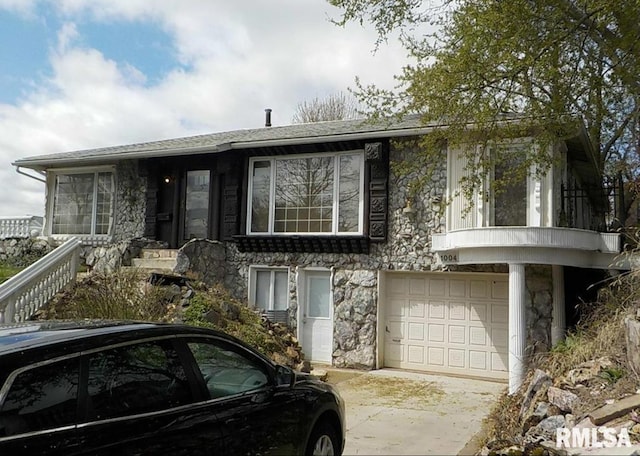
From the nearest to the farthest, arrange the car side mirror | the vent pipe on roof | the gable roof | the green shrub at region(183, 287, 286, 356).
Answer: the car side mirror → the green shrub at region(183, 287, 286, 356) → the gable roof → the vent pipe on roof

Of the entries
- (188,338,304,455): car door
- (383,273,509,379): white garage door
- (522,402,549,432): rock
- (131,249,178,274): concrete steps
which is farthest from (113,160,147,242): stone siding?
(522,402,549,432): rock

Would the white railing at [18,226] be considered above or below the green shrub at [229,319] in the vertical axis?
above

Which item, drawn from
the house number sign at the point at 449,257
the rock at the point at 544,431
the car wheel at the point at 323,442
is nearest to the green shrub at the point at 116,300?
the car wheel at the point at 323,442

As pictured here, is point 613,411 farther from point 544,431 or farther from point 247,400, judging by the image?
point 247,400

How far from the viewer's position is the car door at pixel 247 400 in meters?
3.38

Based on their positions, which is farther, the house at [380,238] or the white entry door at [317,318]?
the white entry door at [317,318]

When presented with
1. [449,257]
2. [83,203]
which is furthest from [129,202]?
[449,257]

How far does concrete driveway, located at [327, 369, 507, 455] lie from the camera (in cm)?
604

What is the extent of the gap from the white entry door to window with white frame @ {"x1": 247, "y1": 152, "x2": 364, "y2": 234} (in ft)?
3.71

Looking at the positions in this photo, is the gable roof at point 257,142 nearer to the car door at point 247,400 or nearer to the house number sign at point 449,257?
the house number sign at point 449,257

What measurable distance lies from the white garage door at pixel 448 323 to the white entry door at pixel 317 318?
1286 millimetres

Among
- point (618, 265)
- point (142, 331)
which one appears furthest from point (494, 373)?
point (142, 331)

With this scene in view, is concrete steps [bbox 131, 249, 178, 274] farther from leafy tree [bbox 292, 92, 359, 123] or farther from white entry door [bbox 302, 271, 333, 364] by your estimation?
leafy tree [bbox 292, 92, 359, 123]

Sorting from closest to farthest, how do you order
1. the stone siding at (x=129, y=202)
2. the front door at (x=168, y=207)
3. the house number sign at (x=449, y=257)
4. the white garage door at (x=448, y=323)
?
the house number sign at (x=449, y=257), the white garage door at (x=448, y=323), the front door at (x=168, y=207), the stone siding at (x=129, y=202)
